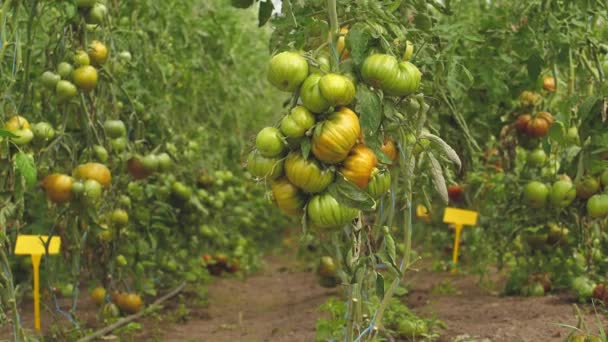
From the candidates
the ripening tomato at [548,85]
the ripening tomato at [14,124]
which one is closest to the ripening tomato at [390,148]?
→ the ripening tomato at [14,124]

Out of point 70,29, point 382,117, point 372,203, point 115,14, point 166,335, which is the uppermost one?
point 115,14

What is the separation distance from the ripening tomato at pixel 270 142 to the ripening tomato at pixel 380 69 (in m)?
0.25

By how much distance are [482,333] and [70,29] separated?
1955 millimetres

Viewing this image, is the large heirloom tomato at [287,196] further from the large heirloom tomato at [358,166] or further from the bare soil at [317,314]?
the bare soil at [317,314]

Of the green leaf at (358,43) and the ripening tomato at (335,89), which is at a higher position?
the green leaf at (358,43)

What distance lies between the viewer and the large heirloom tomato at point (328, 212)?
1.59 meters

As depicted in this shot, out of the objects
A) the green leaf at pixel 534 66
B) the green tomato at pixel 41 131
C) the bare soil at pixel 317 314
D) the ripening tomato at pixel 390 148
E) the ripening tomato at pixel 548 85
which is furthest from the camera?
the ripening tomato at pixel 548 85

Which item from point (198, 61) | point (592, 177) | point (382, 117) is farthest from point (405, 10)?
point (198, 61)

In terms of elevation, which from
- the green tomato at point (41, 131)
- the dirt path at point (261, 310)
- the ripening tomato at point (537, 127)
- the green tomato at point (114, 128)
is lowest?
the dirt path at point (261, 310)

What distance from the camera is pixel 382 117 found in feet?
5.68

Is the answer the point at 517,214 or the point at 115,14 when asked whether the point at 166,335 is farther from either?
the point at 517,214

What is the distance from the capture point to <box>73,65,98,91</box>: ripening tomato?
2.57 meters

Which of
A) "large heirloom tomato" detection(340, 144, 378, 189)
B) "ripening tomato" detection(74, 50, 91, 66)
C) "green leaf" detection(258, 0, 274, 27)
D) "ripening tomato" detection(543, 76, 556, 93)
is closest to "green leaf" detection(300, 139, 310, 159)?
"large heirloom tomato" detection(340, 144, 378, 189)

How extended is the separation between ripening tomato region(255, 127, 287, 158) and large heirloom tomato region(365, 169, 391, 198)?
24 centimetres
